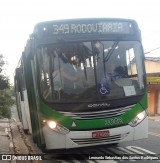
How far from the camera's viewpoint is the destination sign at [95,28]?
27.3 ft

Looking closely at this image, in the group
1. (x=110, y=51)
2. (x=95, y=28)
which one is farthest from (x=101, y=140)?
(x=95, y=28)

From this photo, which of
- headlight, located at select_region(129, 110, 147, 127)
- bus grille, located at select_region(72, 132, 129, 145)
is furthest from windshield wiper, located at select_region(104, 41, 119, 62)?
bus grille, located at select_region(72, 132, 129, 145)

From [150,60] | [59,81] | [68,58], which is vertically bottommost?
[150,60]

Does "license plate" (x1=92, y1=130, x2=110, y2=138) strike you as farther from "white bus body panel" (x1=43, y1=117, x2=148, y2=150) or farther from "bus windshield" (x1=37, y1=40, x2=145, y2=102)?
"bus windshield" (x1=37, y1=40, x2=145, y2=102)

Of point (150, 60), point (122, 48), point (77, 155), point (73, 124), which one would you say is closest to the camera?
point (73, 124)

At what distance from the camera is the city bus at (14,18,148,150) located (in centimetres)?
791

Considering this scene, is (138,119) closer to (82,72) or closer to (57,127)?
(82,72)

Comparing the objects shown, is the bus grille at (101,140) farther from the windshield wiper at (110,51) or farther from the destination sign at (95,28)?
the destination sign at (95,28)

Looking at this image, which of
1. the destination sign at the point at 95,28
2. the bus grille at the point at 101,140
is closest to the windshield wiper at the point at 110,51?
the destination sign at the point at 95,28

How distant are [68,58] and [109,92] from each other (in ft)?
4.14

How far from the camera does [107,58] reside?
323 inches

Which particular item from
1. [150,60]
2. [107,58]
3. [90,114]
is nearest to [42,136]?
[90,114]

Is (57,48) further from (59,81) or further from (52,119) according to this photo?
(52,119)

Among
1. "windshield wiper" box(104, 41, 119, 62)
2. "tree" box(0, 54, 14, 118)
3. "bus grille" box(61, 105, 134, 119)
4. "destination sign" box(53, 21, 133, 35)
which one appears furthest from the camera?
"tree" box(0, 54, 14, 118)
